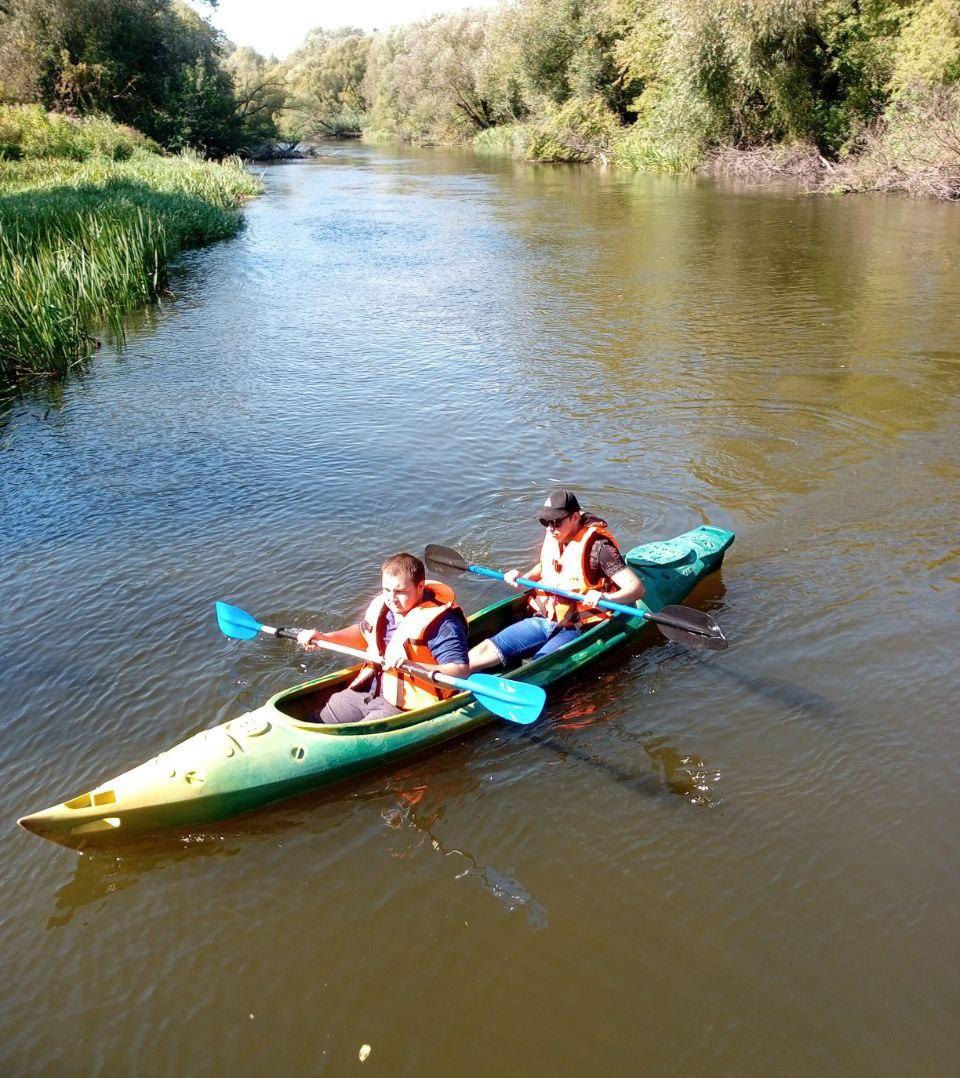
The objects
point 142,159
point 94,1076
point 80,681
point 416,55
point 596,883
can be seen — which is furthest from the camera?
point 416,55

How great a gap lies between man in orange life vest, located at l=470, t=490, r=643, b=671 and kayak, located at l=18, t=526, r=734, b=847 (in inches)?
10.5

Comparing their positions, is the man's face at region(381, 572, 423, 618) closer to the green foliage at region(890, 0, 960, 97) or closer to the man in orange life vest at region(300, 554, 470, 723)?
the man in orange life vest at region(300, 554, 470, 723)

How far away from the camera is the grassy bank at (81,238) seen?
39.2 feet

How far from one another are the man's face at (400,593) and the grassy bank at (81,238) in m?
8.68

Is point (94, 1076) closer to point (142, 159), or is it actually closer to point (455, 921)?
point (455, 921)

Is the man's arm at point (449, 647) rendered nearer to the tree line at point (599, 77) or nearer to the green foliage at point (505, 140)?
the tree line at point (599, 77)

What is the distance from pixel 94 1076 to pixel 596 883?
220 cm

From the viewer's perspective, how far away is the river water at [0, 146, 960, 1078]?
3826 millimetres

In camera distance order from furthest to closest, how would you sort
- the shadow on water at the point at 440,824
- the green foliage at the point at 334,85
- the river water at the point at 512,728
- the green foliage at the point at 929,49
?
1. the green foliage at the point at 334,85
2. the green foliage at the point at 929,49
3. the shadow on water at the point at 440,824
4. the river water at the point at 512,728

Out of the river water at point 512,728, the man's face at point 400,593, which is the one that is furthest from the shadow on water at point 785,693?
the man's face at point 400,593

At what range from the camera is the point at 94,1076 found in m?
3.64

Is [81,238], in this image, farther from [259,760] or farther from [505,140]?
[505,140]

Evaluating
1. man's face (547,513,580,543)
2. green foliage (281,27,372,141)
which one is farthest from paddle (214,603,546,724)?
green foliage (281,27,372,141)

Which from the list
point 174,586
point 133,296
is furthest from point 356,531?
point 133,296
